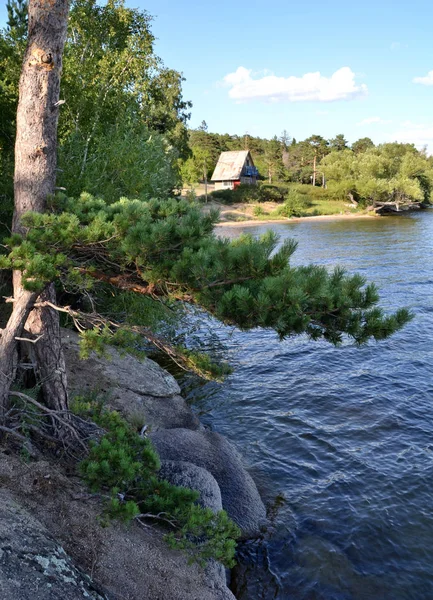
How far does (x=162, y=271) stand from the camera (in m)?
6.08

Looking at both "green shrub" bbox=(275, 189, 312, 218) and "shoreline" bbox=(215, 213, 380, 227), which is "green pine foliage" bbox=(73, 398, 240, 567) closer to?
"shoreline" bbox=(215, 213, 380, 227)

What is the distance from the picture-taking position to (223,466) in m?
9.03

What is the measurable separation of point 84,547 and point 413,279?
2499 centimetres

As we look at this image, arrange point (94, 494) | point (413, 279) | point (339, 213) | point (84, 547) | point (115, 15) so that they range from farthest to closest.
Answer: point (339, 213)
point (413, 279)
point (115, 15)
point (94, 494)
point (84, 547)

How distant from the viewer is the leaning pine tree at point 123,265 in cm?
562

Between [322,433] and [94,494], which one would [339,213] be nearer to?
[322,433]

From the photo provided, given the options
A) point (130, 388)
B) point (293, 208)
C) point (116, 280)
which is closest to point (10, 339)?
point (116, 280)

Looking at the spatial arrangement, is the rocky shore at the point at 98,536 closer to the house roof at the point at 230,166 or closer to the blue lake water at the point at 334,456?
the blue lake water at the point at 334,456

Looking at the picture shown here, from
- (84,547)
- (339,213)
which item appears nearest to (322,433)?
(84,547)

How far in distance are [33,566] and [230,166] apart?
7973cm

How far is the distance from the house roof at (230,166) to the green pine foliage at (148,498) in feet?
248

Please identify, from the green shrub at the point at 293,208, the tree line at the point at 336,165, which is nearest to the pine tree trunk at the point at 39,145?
the tree line at the point at 336,165

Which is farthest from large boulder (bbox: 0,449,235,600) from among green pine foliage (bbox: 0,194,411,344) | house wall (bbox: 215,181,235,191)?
house wall (bbox: 215,181,235,191)

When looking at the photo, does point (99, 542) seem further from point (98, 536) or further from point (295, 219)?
point (295, 219)
